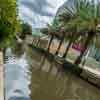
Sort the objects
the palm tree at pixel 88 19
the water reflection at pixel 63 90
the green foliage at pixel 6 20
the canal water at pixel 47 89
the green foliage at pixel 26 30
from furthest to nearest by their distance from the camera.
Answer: the green foliage at pixel 26 30 → the green foliage at pixel 6 20 → the palm tree at pixel 88 19 → the water reflection at pixel 63 90 → the canal water at pixel 47 89

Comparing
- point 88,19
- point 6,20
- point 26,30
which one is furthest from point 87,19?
point 26,30

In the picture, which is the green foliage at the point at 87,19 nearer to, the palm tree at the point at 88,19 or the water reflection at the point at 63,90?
the palm tree at the point at 88,19

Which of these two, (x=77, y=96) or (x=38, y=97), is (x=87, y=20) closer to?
(x=77, y=96)

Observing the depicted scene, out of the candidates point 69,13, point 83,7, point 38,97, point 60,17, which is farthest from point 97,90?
point 60,17

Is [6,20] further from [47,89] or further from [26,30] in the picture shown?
[26,30]

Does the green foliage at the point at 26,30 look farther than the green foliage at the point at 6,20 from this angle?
Yes

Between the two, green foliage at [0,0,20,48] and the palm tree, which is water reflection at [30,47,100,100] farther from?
green foliage at [0,0,20,48]

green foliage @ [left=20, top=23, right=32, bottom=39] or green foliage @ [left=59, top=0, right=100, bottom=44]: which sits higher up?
green foliage @ [left=59, top=0, right=100, bottom=44]

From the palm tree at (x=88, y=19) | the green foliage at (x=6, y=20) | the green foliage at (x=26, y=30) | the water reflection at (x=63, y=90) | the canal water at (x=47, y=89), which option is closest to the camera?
the canal water at (x=47, y=89)

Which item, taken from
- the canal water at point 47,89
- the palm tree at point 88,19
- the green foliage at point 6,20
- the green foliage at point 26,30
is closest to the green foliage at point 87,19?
the palm tree at point 88,19

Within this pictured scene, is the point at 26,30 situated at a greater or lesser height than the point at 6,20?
lesser

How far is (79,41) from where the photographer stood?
31172 mm

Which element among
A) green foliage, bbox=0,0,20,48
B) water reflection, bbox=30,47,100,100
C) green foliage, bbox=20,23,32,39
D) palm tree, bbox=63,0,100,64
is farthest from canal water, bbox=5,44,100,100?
green foliage, bbox=20,23,32,39

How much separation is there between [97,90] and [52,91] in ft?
13.3
